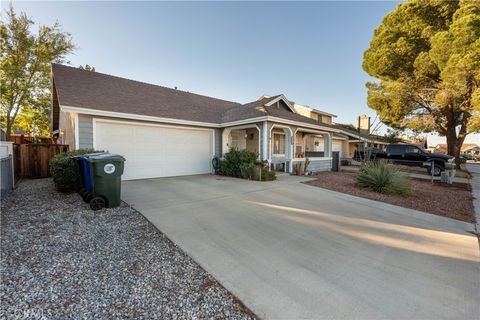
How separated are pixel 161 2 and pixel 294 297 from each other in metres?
11.6

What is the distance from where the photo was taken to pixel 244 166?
9320 mm

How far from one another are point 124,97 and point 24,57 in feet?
29.7

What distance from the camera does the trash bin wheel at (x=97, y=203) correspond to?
14.8ft

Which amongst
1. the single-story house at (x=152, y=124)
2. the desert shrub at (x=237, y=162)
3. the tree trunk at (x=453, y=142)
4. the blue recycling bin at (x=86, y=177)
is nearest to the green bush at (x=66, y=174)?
the blue recycling bin at (x=86, y=177)

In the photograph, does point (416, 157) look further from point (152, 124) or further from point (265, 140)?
point (152, 124)

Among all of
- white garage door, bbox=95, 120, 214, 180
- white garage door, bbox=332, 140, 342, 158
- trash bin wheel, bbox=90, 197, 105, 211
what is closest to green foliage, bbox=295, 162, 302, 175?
white garage door, bbox=95, 120, 214, 180

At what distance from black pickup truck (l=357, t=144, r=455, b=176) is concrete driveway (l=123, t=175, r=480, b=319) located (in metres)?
9.57

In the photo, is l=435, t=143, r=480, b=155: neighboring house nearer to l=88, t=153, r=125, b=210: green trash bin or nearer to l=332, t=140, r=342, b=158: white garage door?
l=332, t=140, r=342, b=158: white garage door

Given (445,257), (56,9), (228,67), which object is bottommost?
(445,257)

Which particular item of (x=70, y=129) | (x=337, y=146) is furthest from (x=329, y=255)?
(x=337, y=146)

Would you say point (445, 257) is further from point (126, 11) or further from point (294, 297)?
point (126, 11)

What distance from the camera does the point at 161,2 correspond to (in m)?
9.05

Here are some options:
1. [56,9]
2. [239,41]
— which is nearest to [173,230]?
[239,41]

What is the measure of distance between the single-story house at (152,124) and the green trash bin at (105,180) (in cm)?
390
